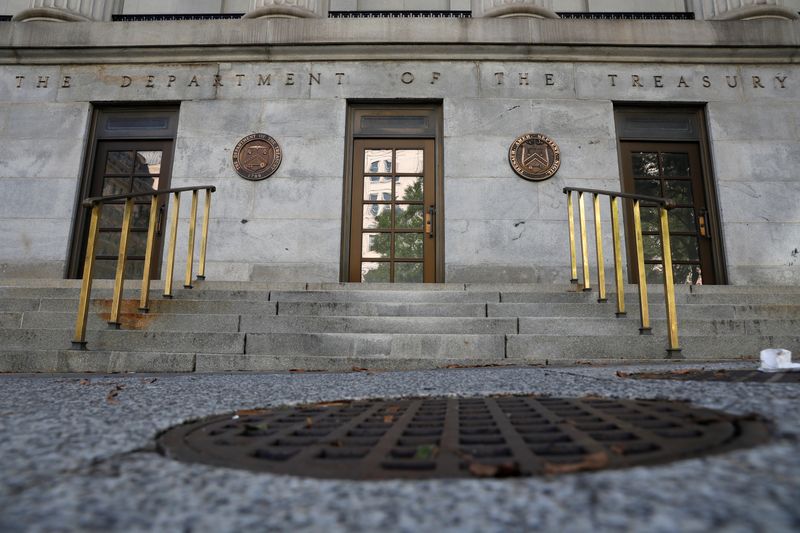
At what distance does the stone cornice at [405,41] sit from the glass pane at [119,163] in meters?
1.73

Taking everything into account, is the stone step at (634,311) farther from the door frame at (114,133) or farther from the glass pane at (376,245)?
the door frame at (114,133)

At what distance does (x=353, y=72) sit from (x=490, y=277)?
4444 mm

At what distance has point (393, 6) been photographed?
14109 millimetres

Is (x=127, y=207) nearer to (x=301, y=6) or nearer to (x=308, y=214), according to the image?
(x=308, y=214)

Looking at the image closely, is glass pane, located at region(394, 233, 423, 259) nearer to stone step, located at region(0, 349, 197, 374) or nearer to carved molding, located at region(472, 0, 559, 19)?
carved molding, located at region(472, 0, 559, 19)

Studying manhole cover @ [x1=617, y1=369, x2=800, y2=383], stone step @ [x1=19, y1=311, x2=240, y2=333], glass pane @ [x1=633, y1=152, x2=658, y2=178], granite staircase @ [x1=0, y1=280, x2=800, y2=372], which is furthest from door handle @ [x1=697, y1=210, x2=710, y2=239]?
stone step @ [x1=19, y1=311, x2=240, y2=333]

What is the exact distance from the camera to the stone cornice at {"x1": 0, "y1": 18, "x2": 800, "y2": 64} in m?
9.06

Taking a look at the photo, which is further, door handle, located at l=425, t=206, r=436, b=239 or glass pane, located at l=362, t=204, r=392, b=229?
glass pane, located at l=362, t=204, r=392, b=229

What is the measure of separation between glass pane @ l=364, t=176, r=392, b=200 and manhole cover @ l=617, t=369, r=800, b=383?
20.5ft

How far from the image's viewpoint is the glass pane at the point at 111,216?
30.8ft

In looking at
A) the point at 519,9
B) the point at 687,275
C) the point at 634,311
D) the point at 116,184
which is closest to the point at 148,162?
the point at 116,184

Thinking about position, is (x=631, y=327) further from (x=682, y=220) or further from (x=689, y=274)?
(x=682, y=220)

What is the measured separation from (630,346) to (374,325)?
2477 millimetres

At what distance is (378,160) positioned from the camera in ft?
30.1
